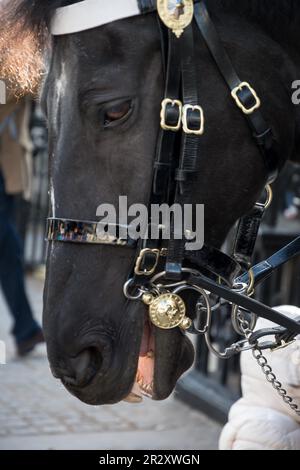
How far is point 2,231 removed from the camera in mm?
6191

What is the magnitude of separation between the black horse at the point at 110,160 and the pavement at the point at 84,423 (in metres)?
2.17

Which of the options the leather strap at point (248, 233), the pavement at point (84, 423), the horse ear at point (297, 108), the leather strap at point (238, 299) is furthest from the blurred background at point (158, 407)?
the leather strap at point (238, 299)

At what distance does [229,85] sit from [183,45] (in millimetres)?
162

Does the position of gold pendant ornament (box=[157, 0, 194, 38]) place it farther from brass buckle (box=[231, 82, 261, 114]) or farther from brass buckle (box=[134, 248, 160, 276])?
Answer: brass buckle (box=[134, 248, 160, 276])

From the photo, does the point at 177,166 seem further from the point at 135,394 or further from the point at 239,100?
the point at 135,394

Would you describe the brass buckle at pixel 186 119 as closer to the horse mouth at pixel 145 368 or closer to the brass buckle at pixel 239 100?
the brass buckle at pixel 239 100

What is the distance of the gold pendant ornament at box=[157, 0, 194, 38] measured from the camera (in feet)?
7.22

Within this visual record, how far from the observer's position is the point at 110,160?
2191 mm

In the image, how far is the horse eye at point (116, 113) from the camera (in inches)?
86.3

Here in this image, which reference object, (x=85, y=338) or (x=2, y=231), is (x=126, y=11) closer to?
(x=85, y=338)

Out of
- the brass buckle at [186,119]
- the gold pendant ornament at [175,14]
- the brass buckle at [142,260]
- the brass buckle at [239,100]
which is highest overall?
the gold pendant ornament at [175,14]

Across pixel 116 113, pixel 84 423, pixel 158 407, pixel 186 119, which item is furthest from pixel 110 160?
pixel 158 407

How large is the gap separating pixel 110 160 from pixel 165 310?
42cm

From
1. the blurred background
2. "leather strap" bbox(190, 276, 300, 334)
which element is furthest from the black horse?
the blurred background
